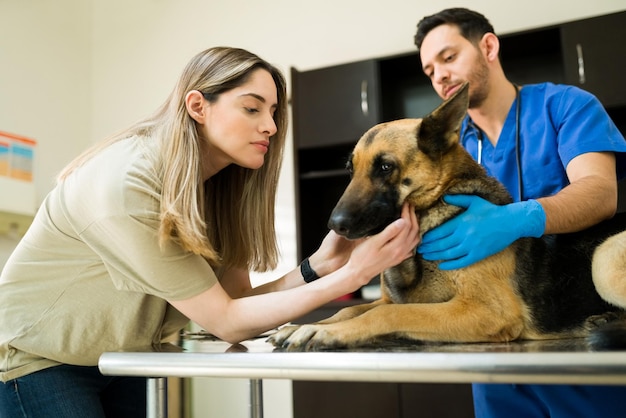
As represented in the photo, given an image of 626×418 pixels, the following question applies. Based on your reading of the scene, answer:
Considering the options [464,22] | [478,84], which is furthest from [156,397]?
[464,22]

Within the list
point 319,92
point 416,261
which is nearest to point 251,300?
point 416,261

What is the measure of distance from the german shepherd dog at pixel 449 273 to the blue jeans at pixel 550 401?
0.22 metres

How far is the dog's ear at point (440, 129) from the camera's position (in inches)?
46.8

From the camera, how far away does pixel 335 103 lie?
2.81 metres

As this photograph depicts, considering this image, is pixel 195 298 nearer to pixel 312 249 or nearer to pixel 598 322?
pixel 598 322

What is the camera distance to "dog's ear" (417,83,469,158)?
3.90 ft

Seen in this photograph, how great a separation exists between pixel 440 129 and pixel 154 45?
3293mm

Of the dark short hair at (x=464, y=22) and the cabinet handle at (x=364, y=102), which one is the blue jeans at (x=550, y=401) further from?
the cabinet handle at (x=364, y=102)

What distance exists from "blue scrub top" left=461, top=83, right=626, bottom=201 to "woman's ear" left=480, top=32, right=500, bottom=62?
180 mm

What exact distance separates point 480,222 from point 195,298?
0.63 metres

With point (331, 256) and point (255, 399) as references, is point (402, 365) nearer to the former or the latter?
point (331, 256)

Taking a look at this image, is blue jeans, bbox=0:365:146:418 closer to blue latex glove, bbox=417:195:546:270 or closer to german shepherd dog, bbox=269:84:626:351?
german shepherd dog, bbox=269:84:626:351

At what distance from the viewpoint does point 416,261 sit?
1.17 metres

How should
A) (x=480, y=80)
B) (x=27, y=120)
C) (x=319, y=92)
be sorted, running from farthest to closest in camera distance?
(x=27, y=120) < (x=319, y=92) < (x=480, y=80)
